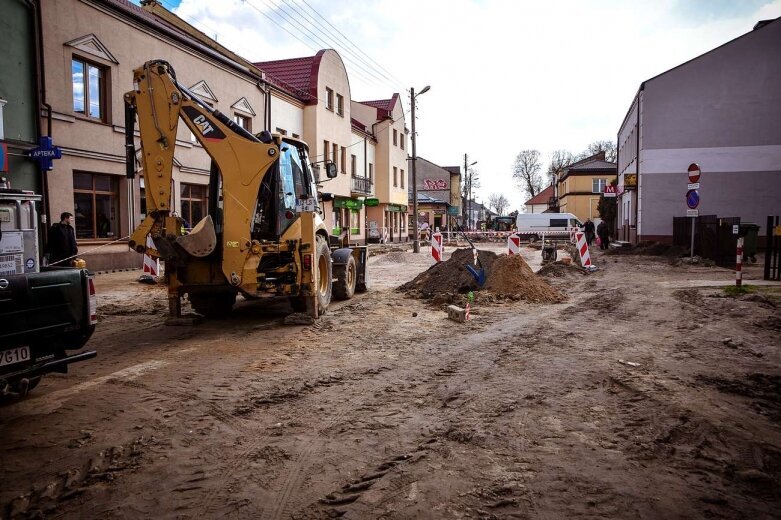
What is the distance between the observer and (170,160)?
7.51m

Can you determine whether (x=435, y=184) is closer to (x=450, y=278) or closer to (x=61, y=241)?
(x=450, y=278)

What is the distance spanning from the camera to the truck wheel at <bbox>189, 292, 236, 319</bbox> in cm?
924

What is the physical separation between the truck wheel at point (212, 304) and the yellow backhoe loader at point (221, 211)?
0.59 metres

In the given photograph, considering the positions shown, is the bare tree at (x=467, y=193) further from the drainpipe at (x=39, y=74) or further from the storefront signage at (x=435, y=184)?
the drainpipe at (x=39, y=74)

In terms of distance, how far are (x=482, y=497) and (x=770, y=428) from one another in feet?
8.73

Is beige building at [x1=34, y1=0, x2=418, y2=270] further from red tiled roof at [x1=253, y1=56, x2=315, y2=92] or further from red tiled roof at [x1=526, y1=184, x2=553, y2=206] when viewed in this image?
red tiled roof at [x1=526, y1=184, x2=553, y2=206]

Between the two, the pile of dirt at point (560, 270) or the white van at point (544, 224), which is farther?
the white van at point (544, 224)

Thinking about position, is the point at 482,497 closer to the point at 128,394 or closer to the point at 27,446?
the point at 27,446

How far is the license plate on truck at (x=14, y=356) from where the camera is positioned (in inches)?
160

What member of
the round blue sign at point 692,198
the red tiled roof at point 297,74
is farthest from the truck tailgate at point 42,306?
the red tiled roof at point 297,74

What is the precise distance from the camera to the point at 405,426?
4297 millimetres

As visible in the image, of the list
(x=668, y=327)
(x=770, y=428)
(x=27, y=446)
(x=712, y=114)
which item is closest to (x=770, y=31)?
(x=712, y=114)

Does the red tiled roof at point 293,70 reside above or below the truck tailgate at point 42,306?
above

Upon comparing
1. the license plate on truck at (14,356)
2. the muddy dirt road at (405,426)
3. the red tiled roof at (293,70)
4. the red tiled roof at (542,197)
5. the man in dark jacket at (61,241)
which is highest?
the red tiled roof at (293,70)
